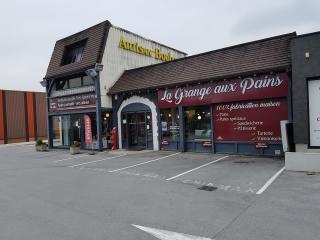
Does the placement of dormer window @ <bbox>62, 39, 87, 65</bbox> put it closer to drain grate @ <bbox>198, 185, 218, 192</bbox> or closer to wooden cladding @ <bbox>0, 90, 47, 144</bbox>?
wooden cladding @ <bbox>0, 90, 47, 144</bbox>

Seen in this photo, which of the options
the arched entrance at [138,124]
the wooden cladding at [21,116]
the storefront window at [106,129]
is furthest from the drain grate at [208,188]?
the wooden cladding at [21,116]

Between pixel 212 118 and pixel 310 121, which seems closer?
pixel 310 121

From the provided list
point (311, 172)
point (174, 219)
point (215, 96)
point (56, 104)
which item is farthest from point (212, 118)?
point (56, 104)

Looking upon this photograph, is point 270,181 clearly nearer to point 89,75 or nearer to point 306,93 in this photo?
point 306,93

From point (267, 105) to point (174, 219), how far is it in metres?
9.07

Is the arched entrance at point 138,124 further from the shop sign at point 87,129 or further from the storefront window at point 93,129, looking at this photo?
the shop sign at point 87,129

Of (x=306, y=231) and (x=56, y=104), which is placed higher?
(x=56, y=104)

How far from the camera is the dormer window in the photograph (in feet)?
72.3

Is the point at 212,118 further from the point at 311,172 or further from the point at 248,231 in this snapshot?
the point at 248,231

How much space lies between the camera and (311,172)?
32.3ft

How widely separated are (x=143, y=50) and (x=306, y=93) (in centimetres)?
1437

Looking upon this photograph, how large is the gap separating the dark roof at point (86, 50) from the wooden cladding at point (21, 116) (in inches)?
529

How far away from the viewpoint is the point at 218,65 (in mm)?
15500

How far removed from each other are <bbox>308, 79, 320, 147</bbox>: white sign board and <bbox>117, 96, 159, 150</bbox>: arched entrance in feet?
28.8
